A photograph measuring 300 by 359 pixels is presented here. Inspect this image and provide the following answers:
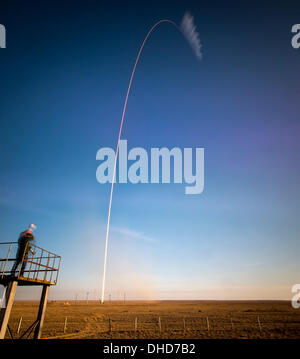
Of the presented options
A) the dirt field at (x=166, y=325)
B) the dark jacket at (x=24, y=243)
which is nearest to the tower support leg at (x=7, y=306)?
the dark jacket at (x=24, y=243)

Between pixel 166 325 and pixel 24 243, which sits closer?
pixel 24 243

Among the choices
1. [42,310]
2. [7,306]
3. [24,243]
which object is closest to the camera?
[7,306]

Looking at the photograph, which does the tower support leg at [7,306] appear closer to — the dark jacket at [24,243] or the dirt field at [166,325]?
the dark jacket at [24,243]

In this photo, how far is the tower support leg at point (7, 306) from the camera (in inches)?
446

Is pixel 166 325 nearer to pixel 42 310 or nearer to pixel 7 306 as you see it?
pixel 42 310

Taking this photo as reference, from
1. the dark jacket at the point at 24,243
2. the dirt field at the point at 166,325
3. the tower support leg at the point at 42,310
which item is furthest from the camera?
the dirt field at the point at 166,325

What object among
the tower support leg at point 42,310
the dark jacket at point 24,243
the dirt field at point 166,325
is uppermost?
the dark jacket at point 24,243

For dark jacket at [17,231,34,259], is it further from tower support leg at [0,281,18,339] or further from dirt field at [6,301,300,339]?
dirt field at [6,301,300,339]

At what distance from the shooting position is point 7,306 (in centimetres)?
1173

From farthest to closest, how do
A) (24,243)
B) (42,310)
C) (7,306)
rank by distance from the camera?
(42,310)
(24,243)
(7,306)

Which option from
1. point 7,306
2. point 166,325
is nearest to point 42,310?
point 7,306
